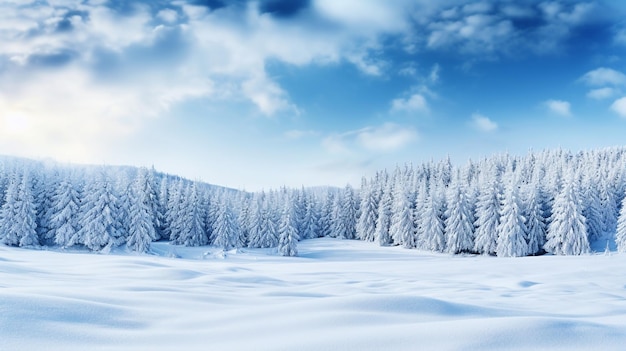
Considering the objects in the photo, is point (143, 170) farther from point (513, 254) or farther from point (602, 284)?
point (602, 284)

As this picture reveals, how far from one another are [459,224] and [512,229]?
7.08 meters

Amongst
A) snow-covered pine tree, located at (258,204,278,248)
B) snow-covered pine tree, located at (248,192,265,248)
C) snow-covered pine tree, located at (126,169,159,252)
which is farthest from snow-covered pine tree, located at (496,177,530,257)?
snow-covered pine tree, located at (126,169,159,252)

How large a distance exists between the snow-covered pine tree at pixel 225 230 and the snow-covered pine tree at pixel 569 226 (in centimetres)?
4155

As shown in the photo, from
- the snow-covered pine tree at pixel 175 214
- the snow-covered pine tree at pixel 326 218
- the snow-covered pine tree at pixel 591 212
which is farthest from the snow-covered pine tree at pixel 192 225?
the snow-covered pine tree at pixel 591 212

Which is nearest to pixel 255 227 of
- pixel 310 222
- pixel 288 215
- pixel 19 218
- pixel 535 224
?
pixel 288 215

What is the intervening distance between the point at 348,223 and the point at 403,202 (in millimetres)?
19463

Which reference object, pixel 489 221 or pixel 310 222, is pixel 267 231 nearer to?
pixel 310 222

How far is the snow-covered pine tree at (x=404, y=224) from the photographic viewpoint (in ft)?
199

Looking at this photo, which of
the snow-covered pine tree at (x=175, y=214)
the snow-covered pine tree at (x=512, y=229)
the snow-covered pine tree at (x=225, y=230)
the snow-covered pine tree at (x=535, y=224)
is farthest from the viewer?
the snow-covered pine tree at (x=175, y=214)

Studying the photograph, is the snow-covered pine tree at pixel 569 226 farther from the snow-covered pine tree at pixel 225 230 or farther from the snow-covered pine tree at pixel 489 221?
the snow-covered pine tree at pixel 225 230

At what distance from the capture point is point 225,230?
184 feet

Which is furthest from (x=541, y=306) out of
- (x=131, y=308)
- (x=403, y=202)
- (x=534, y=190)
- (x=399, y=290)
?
(x=403, y=202)

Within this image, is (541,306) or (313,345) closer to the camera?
(313,345)

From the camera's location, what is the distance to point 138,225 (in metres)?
46.2
